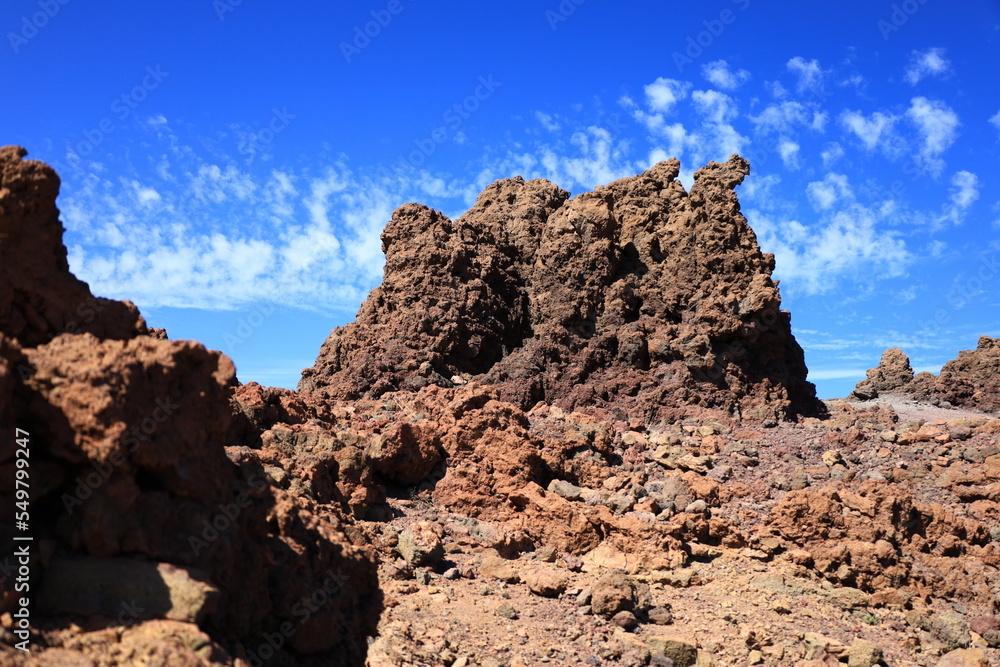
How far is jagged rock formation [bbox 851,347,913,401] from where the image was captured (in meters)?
26.1

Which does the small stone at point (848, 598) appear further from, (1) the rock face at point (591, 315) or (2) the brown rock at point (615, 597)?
(1) the rock face at point (591, 315)

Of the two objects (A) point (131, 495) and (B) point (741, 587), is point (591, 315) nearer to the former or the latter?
(B) point (741, 587)

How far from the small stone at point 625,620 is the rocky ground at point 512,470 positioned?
0.03m

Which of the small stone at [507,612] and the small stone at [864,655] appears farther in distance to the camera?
the small stone at [507,612]

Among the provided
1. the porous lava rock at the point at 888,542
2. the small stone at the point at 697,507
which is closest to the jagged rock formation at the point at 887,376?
the porous lava rock at the point at 888,542

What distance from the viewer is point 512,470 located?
12109 mm

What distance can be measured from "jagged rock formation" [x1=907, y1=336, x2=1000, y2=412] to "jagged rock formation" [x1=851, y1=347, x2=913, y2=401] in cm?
59

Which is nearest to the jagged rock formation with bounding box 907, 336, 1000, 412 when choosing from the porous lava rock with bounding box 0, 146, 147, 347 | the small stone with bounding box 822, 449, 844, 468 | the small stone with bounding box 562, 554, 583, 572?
the small stone with bounding box 822, 449, 844, 468

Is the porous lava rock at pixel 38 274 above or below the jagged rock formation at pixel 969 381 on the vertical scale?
below

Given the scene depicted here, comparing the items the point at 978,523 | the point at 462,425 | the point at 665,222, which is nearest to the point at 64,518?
the point at 462,425

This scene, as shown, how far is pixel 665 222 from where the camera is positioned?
21.0m

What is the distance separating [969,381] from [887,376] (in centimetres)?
258

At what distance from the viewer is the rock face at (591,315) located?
17969 mm

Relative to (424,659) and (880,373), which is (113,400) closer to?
(424,659)
